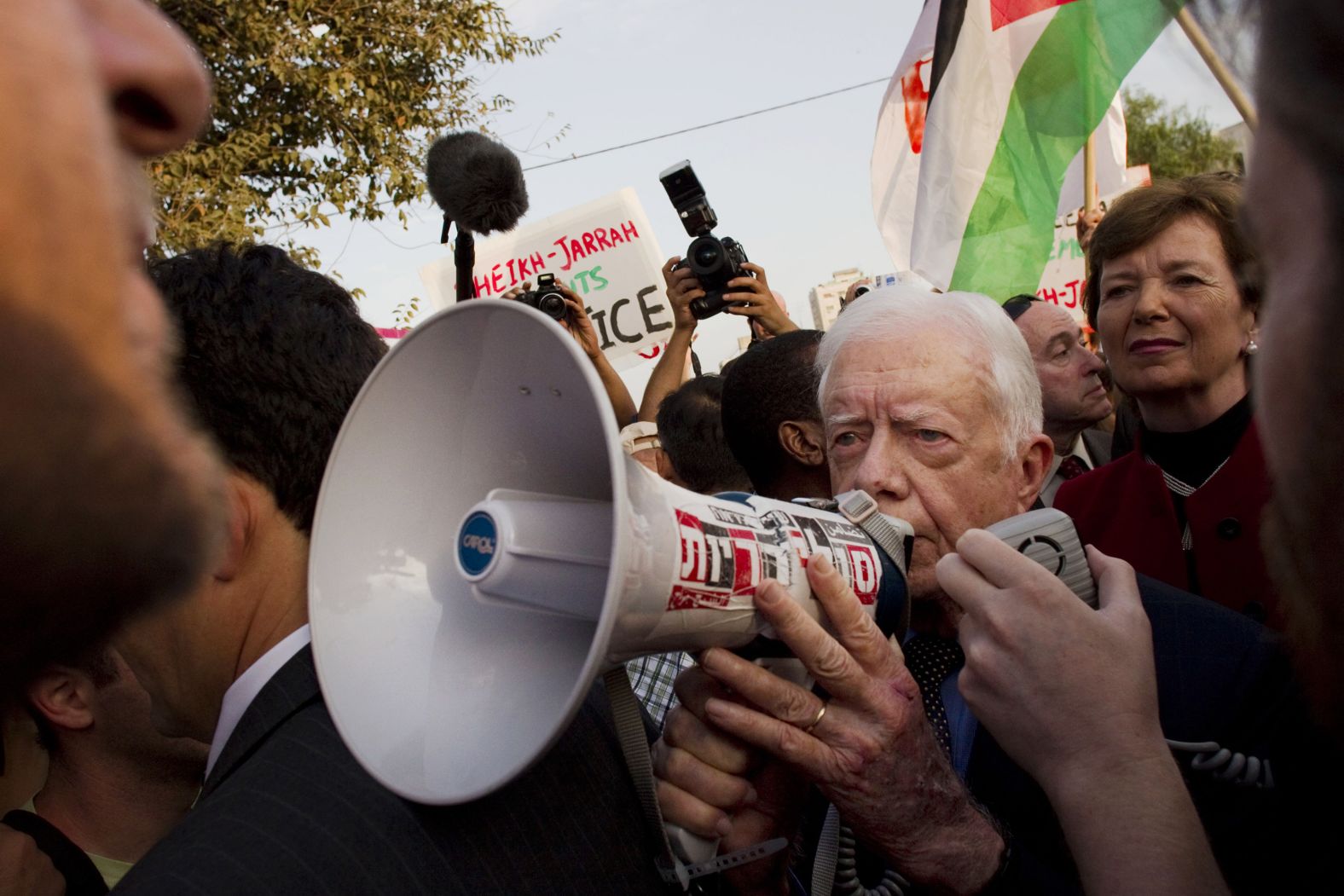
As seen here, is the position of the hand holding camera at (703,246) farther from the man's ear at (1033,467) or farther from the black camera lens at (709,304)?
the man's ear at (1033,467)

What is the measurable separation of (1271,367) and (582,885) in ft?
3.11

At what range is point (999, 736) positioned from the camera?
4.83 feet

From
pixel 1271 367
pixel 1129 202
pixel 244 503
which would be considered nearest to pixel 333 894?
pixel 244 503

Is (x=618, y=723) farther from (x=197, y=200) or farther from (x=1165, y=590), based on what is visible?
(x=197, y=200)

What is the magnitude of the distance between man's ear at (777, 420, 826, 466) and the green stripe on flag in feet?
5.62

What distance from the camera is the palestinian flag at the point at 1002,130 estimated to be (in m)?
4.41

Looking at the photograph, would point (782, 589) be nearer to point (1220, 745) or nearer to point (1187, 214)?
point (1220, 745)

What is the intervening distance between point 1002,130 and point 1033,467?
2.67 metres

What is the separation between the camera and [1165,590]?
1885mm

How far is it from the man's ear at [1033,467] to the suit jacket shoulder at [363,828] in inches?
→ 49.7

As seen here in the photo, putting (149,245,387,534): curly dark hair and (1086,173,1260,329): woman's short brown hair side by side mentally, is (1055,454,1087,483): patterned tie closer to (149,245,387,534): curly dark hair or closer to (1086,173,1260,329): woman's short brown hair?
(1086,173,1260,329): woman's short brown hair

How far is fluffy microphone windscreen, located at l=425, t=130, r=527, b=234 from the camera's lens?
133 inches

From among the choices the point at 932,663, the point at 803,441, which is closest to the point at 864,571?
the point at 932,663

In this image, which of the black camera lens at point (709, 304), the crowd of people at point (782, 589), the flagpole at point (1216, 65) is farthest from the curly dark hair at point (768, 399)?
the flagpole at point (1216, 65)
